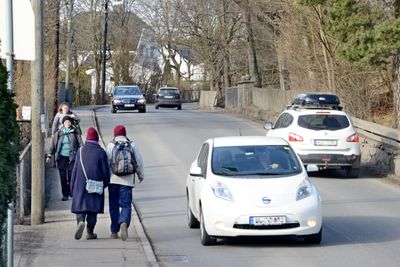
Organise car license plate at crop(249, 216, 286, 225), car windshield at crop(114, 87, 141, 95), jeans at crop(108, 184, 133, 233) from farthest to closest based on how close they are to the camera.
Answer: car windshield at crop(114, 87, 141, 95)
jeans at crop(108, 184, 133, 233)
car license plate at crop(249, 216, 286, 225)

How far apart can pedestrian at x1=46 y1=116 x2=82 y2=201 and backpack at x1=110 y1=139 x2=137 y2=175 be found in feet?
13.7

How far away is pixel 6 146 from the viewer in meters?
6.27

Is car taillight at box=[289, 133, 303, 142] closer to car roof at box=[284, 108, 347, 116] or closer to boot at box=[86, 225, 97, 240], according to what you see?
car roof at box=[284, 108, 347, 116]

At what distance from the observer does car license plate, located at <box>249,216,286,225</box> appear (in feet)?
37.8

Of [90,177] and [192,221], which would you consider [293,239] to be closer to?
[192,221]

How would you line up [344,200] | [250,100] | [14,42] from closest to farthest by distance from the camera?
1. [14,42]
2. [344,200]
3. [250,100]

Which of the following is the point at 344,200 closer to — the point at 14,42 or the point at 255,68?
the point at 14,42

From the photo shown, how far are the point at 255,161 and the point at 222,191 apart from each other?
0.98m

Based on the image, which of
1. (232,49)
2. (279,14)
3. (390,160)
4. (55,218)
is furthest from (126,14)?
(55,218)

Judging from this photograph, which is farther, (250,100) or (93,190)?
(250,100)

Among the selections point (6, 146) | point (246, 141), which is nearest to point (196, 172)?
point (246, 141)

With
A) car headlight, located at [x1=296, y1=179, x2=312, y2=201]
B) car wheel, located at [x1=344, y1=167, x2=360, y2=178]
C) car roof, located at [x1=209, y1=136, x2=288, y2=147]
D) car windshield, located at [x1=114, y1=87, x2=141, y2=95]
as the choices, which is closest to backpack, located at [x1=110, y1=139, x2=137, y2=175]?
car roof, located at [x1=209, y1=136, x2=288, y2=147]

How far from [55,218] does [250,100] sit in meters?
34.6

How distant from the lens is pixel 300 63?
122 ft
